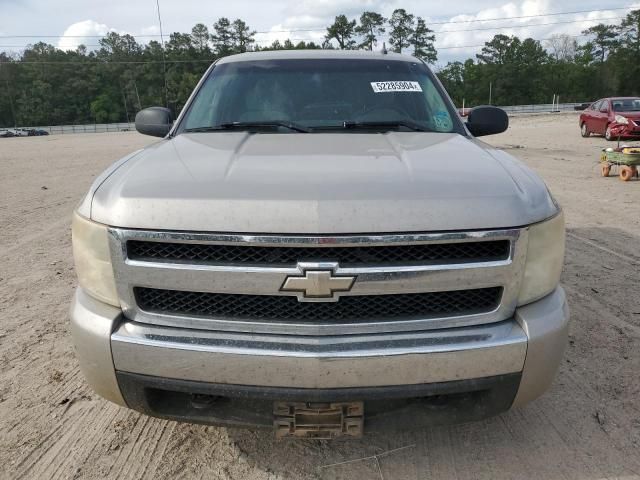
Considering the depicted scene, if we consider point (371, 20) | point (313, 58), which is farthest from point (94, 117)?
point (313, 58)

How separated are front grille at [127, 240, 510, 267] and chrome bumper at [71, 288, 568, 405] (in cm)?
28

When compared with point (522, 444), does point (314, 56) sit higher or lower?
higher

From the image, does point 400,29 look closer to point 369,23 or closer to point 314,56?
point 369,23

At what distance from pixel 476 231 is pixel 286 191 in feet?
2.37

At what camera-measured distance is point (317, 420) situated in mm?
2070

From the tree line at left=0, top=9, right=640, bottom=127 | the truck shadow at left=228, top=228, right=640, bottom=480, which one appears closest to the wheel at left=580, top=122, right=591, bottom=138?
the truck shadow at left=228, top=228, right=640, bottom=480

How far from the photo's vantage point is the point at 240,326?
6.63ft

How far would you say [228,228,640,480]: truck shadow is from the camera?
2.38 m

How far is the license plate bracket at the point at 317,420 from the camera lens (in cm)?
204

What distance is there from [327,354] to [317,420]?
33 cm

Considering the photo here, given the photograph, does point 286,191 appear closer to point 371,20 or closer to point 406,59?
point 406,59

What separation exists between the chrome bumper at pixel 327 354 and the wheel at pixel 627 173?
372 inches

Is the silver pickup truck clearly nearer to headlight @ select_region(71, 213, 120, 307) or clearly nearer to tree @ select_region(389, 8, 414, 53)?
headlight @ select_region(71, 213, 120, 307)

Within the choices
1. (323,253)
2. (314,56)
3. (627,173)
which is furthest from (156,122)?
(627,173)
